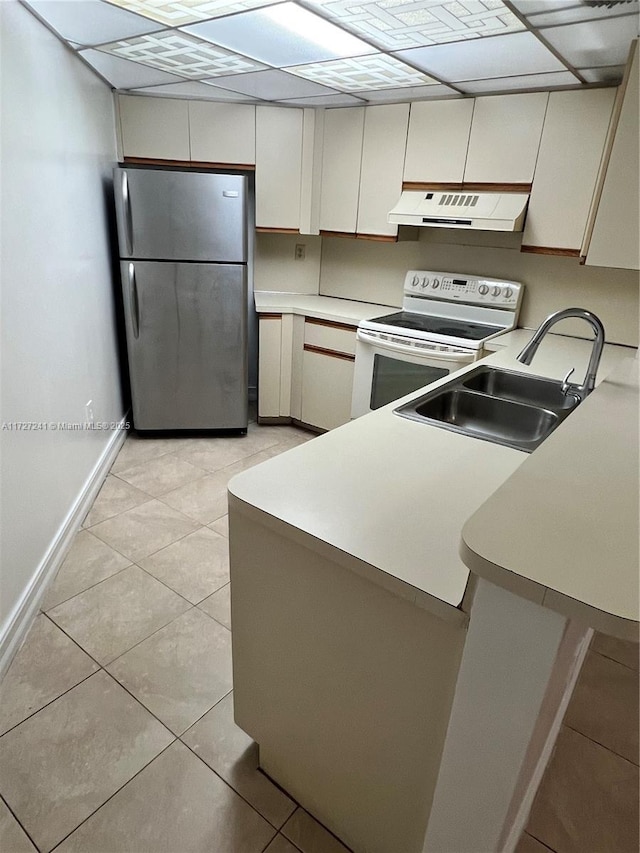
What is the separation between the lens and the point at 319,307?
360 centimetres

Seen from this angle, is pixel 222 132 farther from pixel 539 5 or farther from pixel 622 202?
pixel 622 202

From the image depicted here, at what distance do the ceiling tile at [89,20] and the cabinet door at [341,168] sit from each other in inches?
59.4

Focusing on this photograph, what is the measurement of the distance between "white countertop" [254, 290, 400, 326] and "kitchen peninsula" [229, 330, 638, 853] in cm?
195

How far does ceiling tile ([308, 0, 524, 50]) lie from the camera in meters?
1.68

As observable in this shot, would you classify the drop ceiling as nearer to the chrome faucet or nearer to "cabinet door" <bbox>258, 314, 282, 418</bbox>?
the chrome faucet

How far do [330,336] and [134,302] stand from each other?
4.11 ft

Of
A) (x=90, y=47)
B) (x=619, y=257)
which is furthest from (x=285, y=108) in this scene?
(x=619, y=257)

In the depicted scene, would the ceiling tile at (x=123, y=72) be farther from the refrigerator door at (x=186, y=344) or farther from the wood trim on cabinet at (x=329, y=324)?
the wood trim on cabinet at (x=329, y=324)

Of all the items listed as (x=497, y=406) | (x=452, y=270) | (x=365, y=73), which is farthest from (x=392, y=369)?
(x=365, y=73)

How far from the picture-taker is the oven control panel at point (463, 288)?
3.16 meters

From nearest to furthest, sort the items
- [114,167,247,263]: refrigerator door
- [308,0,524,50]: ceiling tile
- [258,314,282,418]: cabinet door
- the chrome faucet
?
the chrome faucet, [308,0,524,50]: ceiling tile, [114,167,247,263]: refrigerator door, [258,314,282,418]: cabinet door

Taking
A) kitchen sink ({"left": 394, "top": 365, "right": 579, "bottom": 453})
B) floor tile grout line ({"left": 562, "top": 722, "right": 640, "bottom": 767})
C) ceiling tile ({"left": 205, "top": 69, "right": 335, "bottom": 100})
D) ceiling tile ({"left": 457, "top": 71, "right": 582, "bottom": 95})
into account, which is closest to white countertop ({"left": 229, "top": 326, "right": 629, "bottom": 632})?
kitchen sink ({"left": 394, "top": 365, "right": 579, "bottom": 453})

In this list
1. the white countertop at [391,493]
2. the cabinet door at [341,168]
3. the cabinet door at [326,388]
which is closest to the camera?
the white countertop at [391,493]

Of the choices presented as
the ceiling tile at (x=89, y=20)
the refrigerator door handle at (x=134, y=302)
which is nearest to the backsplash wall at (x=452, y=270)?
the refrigerator door handle at (x=134, y=302)
